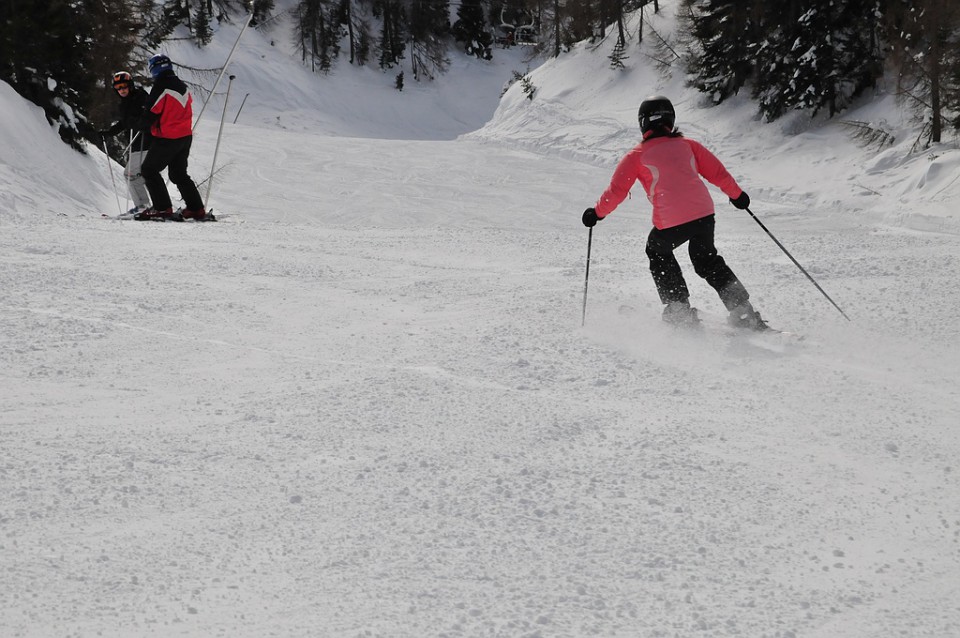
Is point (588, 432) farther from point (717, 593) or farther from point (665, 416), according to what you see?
point (717, 593)

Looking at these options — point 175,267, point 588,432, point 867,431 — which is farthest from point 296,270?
point 867,431

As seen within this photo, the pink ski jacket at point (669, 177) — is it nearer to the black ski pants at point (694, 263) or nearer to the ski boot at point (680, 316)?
the black ski pants at point (694, 263)

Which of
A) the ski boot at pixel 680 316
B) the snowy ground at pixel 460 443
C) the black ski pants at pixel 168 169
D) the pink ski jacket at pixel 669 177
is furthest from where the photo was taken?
the black ski pants at pixel 168 169

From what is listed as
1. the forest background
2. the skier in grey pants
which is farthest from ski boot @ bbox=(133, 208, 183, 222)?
the forest background

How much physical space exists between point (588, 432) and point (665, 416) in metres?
0.36

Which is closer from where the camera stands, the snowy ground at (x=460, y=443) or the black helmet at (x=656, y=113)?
the snowy ground at (x=460, y=443)

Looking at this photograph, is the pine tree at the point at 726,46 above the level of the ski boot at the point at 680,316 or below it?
above

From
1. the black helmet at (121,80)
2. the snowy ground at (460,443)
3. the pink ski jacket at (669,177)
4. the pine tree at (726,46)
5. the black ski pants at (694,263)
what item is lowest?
the snowy ground at (460,443)

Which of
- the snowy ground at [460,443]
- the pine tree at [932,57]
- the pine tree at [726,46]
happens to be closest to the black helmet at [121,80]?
the snowy ground at [460,443]

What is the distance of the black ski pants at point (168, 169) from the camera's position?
860 cm

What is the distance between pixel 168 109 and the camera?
8.44 meters

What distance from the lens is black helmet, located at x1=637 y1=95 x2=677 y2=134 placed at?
4633 millimetres

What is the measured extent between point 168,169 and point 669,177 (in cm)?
600

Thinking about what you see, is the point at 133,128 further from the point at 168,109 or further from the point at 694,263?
the point at 694,263
